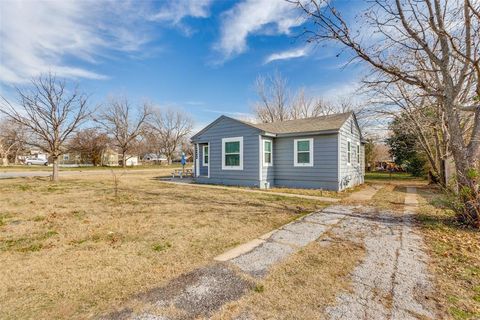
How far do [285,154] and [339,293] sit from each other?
9.53 meters

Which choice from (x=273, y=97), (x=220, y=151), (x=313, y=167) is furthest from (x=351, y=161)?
(x=273, y=97)

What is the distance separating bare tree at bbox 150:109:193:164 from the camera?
49.3m

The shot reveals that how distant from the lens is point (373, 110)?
14.4 metres

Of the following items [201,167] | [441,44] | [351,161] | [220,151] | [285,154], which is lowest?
[201,167]

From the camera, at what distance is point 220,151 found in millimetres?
12625

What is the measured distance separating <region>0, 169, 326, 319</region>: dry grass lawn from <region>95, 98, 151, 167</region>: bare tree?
29777mm

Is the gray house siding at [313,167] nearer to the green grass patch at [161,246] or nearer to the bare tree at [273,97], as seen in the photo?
the green grass patch at [161,246]

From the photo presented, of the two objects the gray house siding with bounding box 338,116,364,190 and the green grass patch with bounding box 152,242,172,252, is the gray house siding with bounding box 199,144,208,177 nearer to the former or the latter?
the gray house siding with bounding box 338,116,364,190

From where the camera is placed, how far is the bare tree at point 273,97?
27.7 metres

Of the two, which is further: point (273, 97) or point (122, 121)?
point (122, 121)

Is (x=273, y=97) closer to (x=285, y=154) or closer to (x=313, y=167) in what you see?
(x=285, y=154)

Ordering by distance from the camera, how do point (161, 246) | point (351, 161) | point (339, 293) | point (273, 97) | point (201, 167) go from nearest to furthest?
point (339, 293) < point (161, 246) < point (351, 161) < point (201, 167) < point (273, 97)

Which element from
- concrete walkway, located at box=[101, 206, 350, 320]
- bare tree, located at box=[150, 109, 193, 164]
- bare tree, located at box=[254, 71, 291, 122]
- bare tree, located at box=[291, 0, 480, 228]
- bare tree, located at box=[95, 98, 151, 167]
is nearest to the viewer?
concrete walkway, located at box=[101, 206, 350, 320]

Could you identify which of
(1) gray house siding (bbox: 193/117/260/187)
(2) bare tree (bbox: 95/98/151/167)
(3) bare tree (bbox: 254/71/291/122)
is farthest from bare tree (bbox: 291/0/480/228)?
(2) bare tree (bbox: 95/98/151/167)
